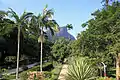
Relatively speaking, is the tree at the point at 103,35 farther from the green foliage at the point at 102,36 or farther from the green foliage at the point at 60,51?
the green foliage at the point at 60,51

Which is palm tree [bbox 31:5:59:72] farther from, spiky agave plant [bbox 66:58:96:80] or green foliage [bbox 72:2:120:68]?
spiky agave plant [bbox 66:58:96:80]

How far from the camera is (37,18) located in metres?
27.1

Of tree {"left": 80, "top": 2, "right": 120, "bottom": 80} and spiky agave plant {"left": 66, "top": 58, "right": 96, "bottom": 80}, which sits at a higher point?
tree {"left": 80, "top": 2, "right": 120, "bottom": 80}

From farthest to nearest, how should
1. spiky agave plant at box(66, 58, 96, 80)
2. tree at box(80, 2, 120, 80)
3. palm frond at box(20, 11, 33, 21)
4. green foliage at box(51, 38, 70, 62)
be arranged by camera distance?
green foliage at box(51, 38, 70, 62) → tree at box(80, 2, 120, 80) → palm frond at box(20, 11, 33, 21) → spiky agave plant at box(66, 58, 96, 80)

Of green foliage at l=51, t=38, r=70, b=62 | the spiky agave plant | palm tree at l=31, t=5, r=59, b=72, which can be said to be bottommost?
the spiky agave plant

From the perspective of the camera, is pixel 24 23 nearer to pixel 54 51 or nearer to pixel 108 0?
pixel 108 0

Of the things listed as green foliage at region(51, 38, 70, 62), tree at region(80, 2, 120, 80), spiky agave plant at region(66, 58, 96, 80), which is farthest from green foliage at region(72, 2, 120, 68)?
green foliage at region(51, 38, 70, 62)

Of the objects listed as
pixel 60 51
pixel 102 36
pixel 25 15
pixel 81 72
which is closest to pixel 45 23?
pixel 25 15

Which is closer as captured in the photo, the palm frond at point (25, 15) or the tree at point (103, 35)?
the palm frond at point (25, 15)

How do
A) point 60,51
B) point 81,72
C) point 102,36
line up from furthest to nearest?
point 60,51 → point 102,36 → point 81,72

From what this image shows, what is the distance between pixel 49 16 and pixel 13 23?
4761 millimetres

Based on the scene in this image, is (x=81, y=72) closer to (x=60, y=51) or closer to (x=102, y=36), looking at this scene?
(x=102, y=36)

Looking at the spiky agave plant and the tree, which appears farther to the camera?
the tree

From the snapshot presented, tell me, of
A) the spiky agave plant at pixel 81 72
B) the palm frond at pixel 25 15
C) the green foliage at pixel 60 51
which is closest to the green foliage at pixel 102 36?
the palm frond at pixel 25 15
